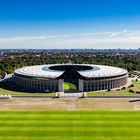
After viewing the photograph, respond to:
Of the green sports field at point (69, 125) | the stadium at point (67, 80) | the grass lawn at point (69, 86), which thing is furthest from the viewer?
the grass lawn at point (69, 86)

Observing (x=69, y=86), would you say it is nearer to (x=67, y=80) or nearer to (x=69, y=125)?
(x=67, y=80)

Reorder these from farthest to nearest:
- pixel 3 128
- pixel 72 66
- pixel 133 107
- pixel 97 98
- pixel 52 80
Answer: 1. pixel 72 66
2. pixel 52 80
3. pixel 97 98
4. pixel 133 107
5. pixel 3 128

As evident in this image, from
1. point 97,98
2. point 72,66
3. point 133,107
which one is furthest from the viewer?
point 72,66

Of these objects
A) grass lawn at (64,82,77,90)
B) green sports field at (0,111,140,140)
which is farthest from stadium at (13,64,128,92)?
green sports field at (0,111,140,140)

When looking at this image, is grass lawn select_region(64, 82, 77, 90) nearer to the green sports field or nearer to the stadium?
the stadium

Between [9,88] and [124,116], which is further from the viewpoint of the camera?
[9,88]

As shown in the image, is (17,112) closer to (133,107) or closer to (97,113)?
(97,113)

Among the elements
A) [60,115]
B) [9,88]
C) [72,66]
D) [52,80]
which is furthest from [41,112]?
[72,66]

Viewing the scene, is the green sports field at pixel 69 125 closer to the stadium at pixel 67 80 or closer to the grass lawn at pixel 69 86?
the stadium at pixel 67 80

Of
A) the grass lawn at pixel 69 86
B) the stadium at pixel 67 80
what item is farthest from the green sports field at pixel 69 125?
the grass lawn at pixel 69 86
